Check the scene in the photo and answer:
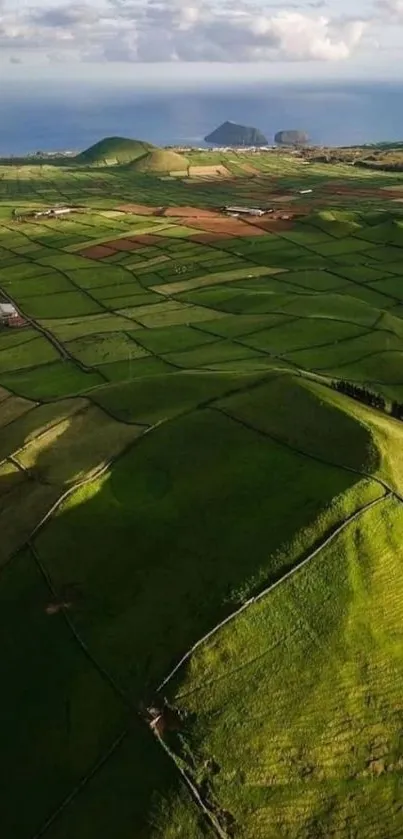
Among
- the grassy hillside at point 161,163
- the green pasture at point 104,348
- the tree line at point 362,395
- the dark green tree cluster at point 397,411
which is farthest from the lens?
the grassy hillside at point 161,163

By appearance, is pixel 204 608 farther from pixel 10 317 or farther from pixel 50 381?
pixel 10 317

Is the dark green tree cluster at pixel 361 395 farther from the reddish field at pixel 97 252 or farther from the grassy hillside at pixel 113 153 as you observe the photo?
the grassy hillside at pixel 113 153

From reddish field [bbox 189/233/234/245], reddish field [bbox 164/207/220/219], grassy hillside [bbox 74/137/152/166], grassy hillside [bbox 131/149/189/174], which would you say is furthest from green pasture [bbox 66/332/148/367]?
grassy hillside [bbox 74/137/152/166]

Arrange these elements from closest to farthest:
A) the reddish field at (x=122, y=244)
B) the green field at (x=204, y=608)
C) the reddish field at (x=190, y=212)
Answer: the green field at (x=204, y=608) < the reddish field at (x=122, y=244) < the reddish field at (x=190, y=212)

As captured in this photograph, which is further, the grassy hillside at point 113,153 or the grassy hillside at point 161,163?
the grassy hillside at point 113,153

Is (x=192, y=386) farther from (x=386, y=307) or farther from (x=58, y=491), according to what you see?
(x=386, y=307)

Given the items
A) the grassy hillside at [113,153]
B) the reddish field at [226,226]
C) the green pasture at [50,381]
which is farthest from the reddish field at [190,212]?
the grassy hillside at [113,153]

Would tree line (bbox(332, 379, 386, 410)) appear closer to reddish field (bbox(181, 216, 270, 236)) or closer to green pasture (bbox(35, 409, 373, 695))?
green pasture (bbox(35, 409, 373, 695))
